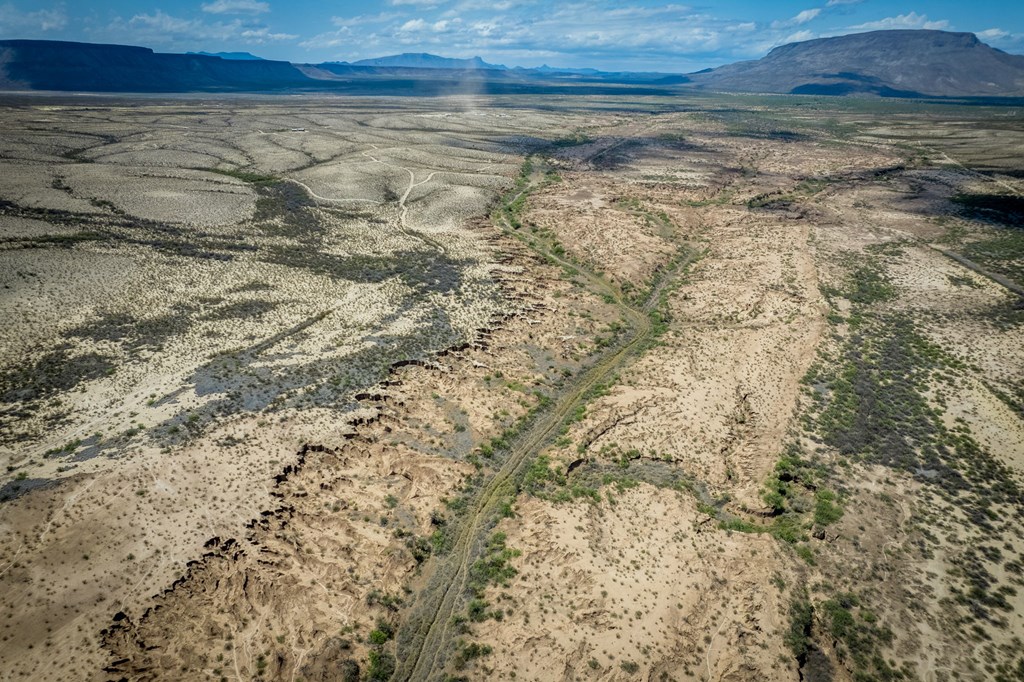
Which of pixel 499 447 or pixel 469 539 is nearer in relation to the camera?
pixel 469 539

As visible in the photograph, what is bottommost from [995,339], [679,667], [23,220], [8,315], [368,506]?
[679,667]

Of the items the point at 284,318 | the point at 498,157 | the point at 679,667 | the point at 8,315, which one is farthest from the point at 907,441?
the point at 498,157

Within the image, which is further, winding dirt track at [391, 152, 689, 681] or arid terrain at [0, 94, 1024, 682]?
winding dirt track at [391, 152, 689, 681]

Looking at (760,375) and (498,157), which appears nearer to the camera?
(760,375)

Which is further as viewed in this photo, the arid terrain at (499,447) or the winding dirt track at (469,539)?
the winding dirt track at (469,539)

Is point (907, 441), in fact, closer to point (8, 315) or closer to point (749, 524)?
point (749, 524)
